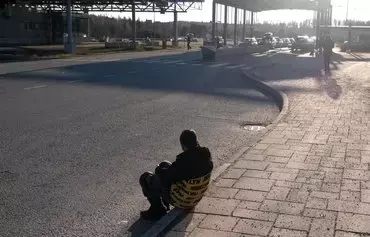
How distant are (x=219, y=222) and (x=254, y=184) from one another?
140 centimetres

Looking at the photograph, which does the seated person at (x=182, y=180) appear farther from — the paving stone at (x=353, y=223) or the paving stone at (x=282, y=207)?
the paving stone at (x=353, y=223)

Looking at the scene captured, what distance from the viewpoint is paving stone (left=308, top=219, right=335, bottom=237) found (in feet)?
16.0

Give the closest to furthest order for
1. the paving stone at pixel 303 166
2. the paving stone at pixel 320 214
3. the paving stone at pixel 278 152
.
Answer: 1. the paving stone at pixel 320 214
2. the paving stone at pixel 303 166
3. the paving stone at pixel 278 152

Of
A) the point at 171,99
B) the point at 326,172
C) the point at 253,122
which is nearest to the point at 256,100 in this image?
the point at 171,99

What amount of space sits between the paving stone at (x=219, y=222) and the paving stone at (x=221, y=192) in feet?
2.28

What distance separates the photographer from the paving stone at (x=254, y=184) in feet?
20.9

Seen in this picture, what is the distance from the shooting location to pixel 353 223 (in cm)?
517

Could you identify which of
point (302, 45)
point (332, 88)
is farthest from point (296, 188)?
point (302, 45)

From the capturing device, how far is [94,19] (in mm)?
117750

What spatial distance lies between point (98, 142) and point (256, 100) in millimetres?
7865

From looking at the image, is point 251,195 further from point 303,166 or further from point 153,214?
point 303,166

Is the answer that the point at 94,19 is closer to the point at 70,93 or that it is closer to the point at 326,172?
the point at 70,93

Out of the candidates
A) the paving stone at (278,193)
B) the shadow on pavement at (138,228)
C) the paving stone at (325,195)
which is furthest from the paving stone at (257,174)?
the shadow on pavement at (138,228)

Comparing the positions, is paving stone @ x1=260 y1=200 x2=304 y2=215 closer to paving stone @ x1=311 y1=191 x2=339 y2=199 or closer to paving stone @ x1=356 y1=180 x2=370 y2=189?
paving stone @ x1=311 y1=191 x2=339 y2=199
